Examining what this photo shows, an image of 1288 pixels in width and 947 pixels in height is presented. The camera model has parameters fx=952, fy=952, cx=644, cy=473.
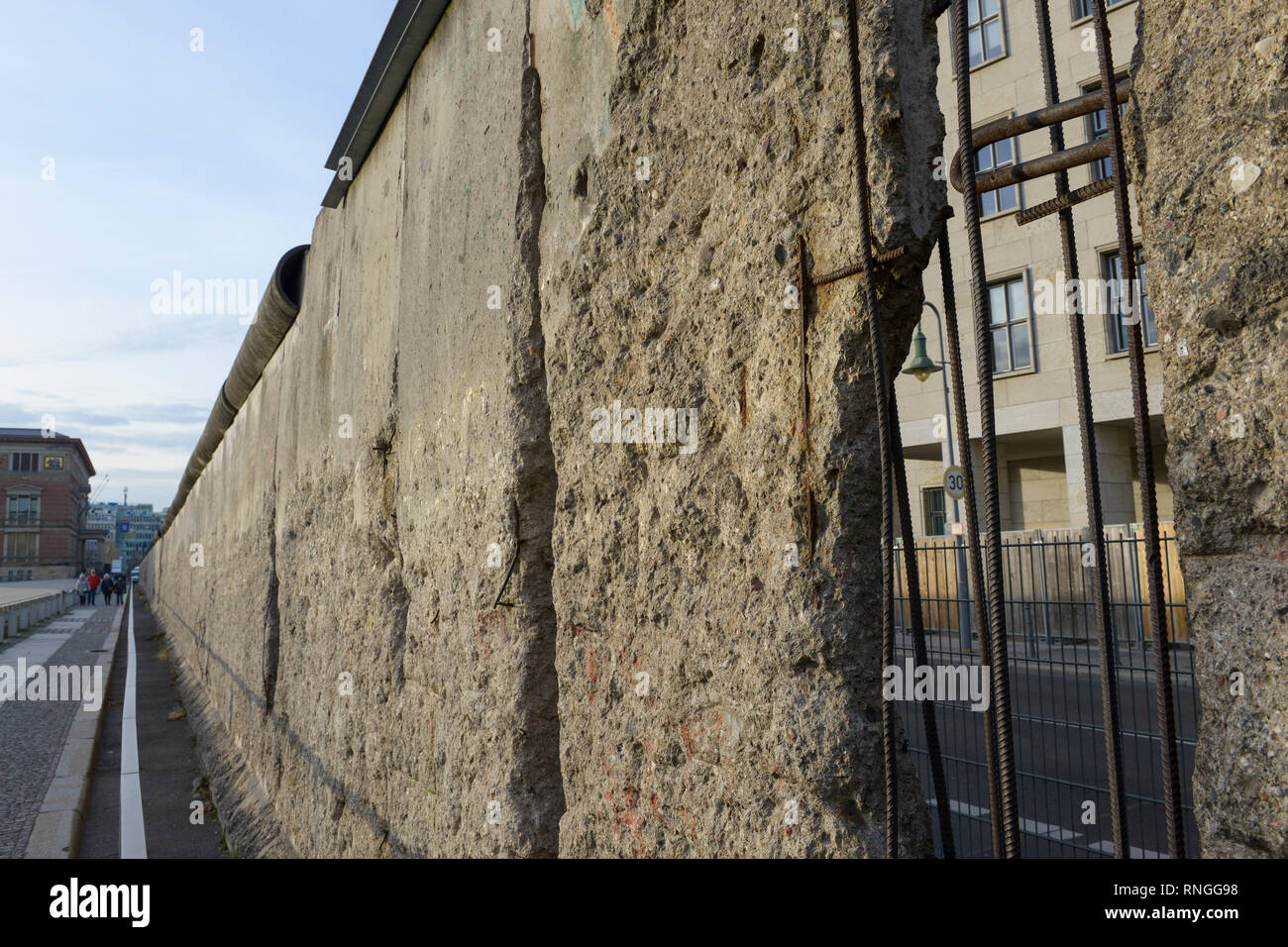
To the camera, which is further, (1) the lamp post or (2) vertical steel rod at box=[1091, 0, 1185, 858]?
(1) the lamp post

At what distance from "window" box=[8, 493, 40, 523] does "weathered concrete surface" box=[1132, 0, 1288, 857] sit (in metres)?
86.3

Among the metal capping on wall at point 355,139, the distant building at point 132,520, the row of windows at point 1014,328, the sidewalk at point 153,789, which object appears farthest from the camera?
the distant building at point 132,520

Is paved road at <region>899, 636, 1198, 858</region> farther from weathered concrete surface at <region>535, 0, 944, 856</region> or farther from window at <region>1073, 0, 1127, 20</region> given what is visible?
window at <region>1073, 0, 1127, 20</region>

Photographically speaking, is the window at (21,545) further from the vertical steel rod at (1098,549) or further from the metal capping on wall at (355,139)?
the vertical steel rod at (1098,549)

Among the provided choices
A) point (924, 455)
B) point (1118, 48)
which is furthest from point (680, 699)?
point (924, 455)

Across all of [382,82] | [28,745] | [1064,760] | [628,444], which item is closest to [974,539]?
[628,444]

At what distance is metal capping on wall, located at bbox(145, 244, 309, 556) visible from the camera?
6.18m

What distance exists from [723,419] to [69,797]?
23.5 ft

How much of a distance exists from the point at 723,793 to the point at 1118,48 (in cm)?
1018

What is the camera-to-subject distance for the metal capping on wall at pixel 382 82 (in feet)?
10.9

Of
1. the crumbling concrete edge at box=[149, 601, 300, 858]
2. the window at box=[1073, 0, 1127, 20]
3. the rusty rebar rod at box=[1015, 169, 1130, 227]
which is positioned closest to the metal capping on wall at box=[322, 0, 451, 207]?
the rusty rebar rod at box=[1015, 169, 1130, 227]

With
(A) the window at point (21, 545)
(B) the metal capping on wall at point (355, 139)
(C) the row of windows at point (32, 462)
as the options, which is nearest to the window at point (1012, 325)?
(B) the metal capping on wall at point (355, 139)

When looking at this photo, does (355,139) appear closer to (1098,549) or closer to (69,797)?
(1098,549)
